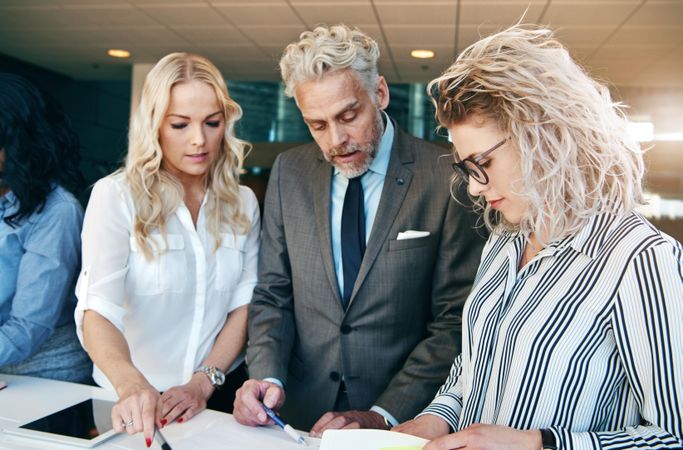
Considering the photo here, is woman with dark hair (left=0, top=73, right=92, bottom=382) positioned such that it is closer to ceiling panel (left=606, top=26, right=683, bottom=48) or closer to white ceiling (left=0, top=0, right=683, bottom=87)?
white ceiling (left=0, top=0, right=683, bottom=87)

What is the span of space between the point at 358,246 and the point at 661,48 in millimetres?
6638

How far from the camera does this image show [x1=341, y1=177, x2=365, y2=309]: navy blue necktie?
1.98 meters

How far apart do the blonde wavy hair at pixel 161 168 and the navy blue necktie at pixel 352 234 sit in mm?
354

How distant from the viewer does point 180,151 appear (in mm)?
2057

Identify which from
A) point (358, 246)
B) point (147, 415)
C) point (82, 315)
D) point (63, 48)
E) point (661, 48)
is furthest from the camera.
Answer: point (63, 48)

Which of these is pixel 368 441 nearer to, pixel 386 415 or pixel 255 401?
pixel 255 401

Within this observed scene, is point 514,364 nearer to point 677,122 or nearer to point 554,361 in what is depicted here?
point 554,361

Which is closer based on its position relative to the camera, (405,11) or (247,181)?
(405,11)

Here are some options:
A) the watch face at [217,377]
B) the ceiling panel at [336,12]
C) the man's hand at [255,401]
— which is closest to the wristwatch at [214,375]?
the watch face at [217,377]

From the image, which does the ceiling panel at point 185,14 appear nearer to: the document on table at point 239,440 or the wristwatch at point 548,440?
the document on table at point 239,440

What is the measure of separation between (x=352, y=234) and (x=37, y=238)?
0.95 m

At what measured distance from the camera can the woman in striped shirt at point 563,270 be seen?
→ 3.66ft

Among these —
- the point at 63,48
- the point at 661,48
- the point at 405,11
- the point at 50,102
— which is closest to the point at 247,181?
the point at 63,48

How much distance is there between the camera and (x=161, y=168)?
6.93 ft
